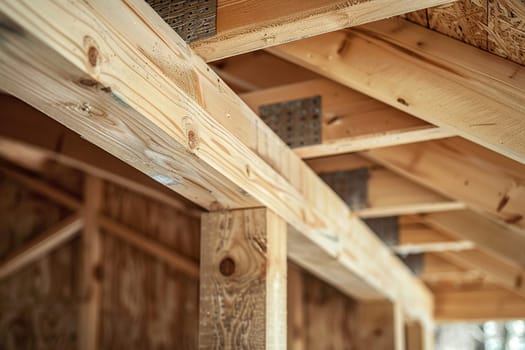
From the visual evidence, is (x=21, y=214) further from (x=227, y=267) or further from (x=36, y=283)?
(x=227, y=267)

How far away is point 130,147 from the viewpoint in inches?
60.1

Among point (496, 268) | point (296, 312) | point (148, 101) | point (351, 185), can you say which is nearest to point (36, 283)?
point (296, 312)

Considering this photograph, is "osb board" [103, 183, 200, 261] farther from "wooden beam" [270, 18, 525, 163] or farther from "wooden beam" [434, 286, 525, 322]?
"wooden beam" [270, 18, 525, 163]

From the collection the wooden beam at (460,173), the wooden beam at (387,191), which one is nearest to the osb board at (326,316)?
the wooden beam at (387,191)

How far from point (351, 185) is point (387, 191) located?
175mm

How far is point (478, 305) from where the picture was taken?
485 centimetres

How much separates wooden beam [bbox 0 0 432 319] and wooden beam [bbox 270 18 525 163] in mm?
319

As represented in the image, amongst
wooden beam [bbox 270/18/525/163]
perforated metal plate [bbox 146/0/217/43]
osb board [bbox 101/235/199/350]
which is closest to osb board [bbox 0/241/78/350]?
osb board [bbox 101/235/199/350]

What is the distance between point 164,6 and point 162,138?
0.43 m

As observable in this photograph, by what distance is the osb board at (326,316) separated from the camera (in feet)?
14.2

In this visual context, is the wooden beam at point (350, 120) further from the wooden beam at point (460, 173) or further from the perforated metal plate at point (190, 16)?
the perforated metal plate at point (190, 16)

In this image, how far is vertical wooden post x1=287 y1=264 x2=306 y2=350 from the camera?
14.8 feet

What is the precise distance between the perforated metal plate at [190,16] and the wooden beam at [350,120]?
750 millimetres

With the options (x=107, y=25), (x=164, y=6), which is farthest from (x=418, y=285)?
(x=107, y=25)
